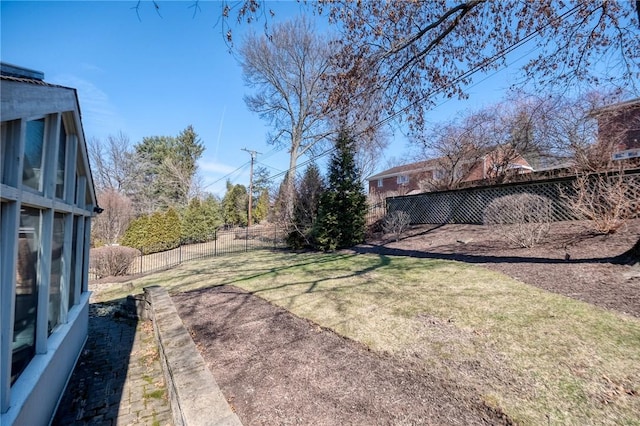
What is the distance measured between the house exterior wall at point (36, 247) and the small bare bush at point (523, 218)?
357 inches

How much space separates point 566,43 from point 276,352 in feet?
25.4

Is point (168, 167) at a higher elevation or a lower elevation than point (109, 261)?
higher

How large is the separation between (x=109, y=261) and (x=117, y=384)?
34.1 ft

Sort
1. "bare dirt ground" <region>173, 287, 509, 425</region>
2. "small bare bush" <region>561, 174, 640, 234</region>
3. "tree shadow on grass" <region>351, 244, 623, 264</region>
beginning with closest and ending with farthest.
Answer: "bare dirt ground" <region>173, 287, 509, 425</region>, "tree shadow on grass" <region>351, 244, 623, 264</region>, "small bare bush" <region>561, 174, 640, 234</region>

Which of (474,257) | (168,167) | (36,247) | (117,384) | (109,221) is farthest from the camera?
(168,167)

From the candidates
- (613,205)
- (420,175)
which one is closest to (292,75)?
(420,175)

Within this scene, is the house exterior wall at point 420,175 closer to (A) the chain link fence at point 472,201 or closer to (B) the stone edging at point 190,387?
(A) the chain link fence at point 472,201

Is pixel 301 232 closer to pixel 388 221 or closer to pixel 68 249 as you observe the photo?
pixel 388 221

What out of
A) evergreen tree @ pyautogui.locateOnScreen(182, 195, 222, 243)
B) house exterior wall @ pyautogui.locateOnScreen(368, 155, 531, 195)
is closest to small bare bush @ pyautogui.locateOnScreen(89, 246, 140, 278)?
evergreen tree @ pyautogui.locateOnScreen(182, 195, 222, 243)

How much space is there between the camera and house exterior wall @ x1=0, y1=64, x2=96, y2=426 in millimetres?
1970

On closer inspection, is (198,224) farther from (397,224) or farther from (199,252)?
(397,224)

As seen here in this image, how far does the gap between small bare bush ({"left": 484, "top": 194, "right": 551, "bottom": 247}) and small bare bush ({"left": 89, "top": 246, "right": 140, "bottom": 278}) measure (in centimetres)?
1407

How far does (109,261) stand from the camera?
12.3 m

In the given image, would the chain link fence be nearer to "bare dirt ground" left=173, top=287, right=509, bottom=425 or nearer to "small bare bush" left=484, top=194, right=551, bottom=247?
"small bare bush" left=484, top=194, right=551, bottom=247
